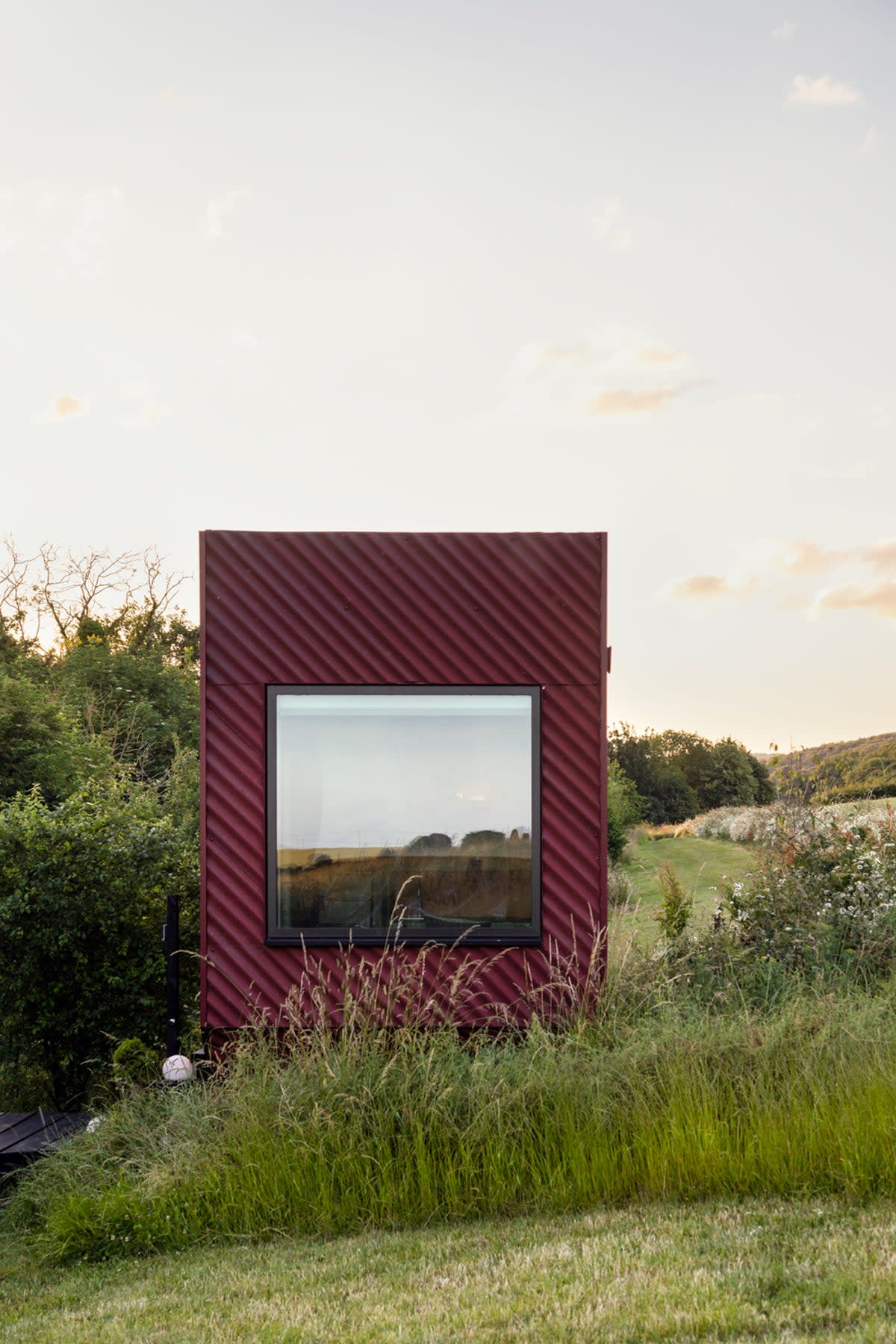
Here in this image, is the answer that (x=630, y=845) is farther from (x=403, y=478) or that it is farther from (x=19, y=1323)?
(x=19, y=1323)

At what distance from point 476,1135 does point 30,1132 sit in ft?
10.9

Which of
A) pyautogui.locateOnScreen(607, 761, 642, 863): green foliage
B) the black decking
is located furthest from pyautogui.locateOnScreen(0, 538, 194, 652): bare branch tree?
the black decking

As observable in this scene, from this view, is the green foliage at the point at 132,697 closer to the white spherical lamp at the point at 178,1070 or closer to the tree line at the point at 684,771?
the white spherical lamp at the point at 178,1070

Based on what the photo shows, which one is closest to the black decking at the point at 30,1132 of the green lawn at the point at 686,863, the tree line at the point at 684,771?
the green lawn at the point at 686,863

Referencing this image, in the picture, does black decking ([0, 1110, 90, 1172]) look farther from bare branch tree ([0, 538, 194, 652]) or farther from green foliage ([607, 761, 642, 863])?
bare branch tree ([0, 538, 194, 652])

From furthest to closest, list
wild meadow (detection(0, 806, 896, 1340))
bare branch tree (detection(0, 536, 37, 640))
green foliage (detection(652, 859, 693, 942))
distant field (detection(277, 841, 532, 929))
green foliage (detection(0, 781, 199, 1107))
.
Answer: bare branch tree (detection(0, 536, 37, 640))
green foliage (detection(652, 859, 693, 942))
green foliage (detection(0, 781, 199, 1107))
distant field (detection(277, 841, 532, 929))
wild meadow (detection(0, 806, 896, 1340))

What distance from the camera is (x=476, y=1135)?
4.70 metres

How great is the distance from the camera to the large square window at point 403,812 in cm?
643

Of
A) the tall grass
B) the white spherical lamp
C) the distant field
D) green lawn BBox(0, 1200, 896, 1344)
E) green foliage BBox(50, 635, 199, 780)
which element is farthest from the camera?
green foliage BBox(50, 635, 199, 780)

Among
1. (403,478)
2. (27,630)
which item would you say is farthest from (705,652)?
(27,630)

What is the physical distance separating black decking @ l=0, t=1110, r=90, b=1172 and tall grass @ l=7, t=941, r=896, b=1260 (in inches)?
19.9

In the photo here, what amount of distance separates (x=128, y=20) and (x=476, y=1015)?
979 cm

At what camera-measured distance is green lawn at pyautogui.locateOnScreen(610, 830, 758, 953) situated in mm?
15430

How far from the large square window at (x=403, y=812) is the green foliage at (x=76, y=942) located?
5.56 ft
